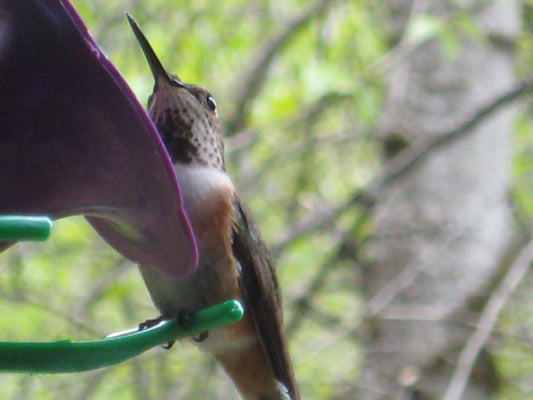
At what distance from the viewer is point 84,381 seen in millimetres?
3748

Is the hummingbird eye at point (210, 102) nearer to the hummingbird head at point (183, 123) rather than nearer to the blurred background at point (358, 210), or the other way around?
the hummingbird head at point (183, 123)

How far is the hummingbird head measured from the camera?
2445 millimetres

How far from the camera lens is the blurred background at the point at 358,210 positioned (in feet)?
12.5

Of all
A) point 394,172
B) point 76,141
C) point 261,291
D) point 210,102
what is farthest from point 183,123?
point 394,172

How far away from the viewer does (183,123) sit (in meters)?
2.48

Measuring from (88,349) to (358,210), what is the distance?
2.68 meters

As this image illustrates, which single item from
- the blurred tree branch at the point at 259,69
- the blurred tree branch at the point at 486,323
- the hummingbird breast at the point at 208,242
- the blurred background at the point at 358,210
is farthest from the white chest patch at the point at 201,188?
the blurred tree branch at the point at 259,69

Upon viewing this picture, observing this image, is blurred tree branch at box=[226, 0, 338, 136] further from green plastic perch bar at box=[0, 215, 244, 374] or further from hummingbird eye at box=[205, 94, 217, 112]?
green plastic perch bar at box=[0, 215, 244, 374]

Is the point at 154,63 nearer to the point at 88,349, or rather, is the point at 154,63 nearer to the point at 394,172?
the point at 88,349

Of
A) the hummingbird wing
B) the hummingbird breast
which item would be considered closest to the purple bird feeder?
the hummingbird breast

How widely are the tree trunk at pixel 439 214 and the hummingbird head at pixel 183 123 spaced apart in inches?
55.6

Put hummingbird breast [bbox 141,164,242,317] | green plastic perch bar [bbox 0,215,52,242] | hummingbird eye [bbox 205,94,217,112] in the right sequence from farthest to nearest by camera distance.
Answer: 1. hummingbird eye [bbox 205,94,217,112]
2. hummingbird breast [bbox 141,164,242,317]
3. green plastic perch bar [bbox 0,215,52,242]

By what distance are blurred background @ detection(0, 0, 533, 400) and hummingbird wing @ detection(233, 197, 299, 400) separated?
1.00 m

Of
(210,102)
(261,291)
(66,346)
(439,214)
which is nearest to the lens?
(66,346)
